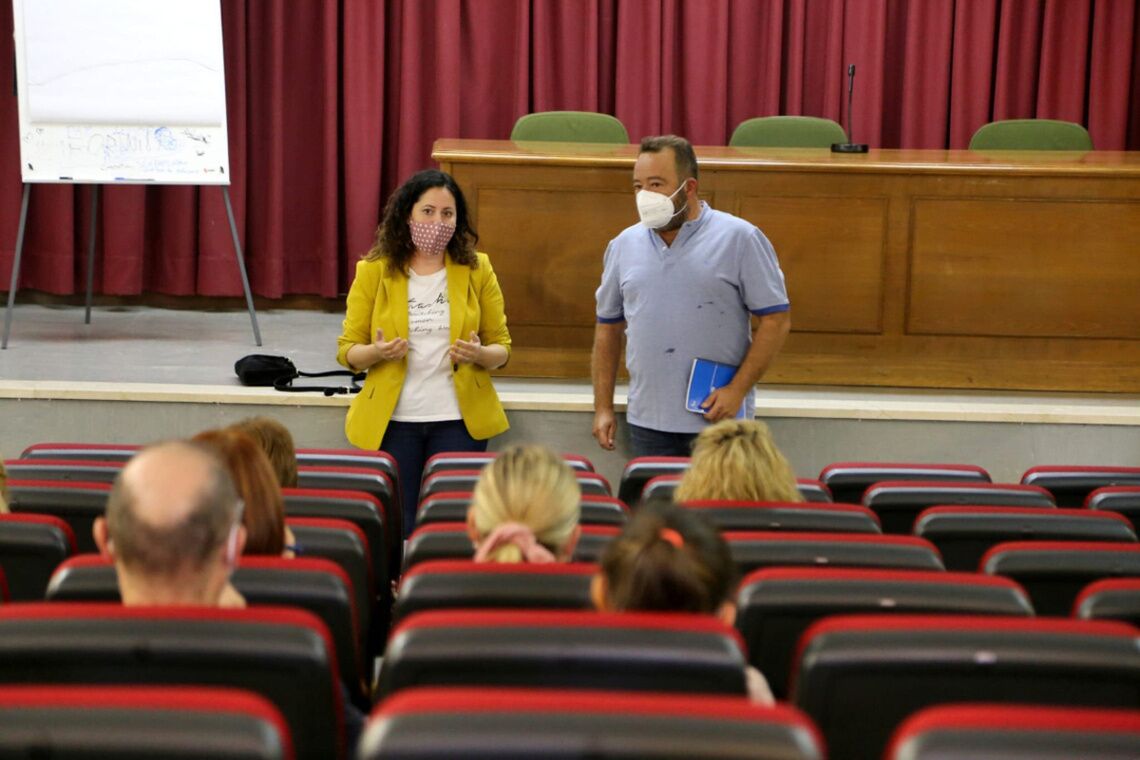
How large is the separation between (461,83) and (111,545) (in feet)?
20.3

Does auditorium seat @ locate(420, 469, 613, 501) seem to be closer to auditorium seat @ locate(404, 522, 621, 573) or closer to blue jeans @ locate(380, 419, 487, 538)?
auditorium seat @ locate(404, 522, 621, 573)

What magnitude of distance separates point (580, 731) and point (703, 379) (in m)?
3.02

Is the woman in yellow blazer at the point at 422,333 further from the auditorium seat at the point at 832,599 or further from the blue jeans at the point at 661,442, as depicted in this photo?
the auditorium seat at the point at 832,599

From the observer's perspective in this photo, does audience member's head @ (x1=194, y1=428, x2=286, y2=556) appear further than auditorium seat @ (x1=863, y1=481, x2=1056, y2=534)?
No

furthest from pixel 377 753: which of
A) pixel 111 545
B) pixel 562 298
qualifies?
pixel 562 298

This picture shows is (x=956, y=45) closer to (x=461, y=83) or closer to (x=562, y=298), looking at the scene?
(x=461, y=83)

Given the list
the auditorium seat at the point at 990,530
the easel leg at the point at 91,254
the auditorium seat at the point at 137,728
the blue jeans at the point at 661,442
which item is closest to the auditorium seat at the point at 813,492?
the auditorium seat at the point at 990,530

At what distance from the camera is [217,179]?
20.4 ft

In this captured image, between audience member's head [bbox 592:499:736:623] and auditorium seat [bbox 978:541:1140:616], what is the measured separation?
0.68 m

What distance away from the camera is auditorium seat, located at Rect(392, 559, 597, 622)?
181 cm

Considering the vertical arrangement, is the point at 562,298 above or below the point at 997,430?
above

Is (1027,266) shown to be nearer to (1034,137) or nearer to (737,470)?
(1034,137)

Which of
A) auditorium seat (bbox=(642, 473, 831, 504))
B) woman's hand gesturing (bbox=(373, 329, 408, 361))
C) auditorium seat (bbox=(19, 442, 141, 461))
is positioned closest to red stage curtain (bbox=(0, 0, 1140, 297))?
woman's hand gesturing (bbox=(373, 329, 408, 361))

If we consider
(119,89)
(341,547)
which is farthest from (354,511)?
(119,89)
